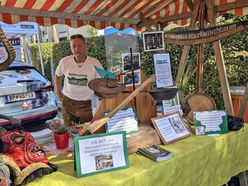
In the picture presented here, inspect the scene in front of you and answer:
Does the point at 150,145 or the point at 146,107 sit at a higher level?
the point at 146,107

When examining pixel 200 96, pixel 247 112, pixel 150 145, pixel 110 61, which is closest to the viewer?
pixel 150 145

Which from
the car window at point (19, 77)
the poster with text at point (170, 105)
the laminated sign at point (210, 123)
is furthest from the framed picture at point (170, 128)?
the car window at point (19, 77)

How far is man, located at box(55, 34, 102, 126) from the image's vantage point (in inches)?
125

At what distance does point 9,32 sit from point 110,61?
3752 mm

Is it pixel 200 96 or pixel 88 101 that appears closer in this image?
pixel 200 96

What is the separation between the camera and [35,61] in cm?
1343

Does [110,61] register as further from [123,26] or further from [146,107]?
[146,107]

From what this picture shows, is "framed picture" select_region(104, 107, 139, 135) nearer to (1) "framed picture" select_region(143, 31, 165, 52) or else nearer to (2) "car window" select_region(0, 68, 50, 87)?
(1) "framed picture" select_region(143, 31, 165, 52)

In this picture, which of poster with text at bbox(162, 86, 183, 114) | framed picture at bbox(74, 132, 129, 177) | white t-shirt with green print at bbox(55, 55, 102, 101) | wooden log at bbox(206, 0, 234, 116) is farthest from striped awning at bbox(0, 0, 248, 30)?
framed picture at bbox(74, 132, 129, 177)

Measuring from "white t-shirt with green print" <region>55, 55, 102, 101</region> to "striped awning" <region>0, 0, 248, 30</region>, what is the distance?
1.82 ft

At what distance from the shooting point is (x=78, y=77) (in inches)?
125

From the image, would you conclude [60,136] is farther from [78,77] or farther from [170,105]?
[78,77]

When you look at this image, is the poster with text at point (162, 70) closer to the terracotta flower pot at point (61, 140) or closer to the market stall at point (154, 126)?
the market stall at point (154, 126)

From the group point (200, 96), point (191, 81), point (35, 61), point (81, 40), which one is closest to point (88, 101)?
point (81, 40)
